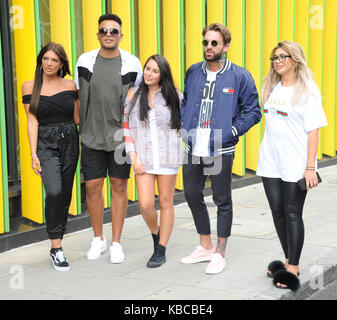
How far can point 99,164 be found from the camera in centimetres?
518

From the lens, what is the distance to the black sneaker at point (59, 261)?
4.93m

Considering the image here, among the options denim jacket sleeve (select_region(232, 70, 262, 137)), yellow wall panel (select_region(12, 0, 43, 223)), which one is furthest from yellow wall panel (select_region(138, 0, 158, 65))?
denim jacket sleeve (select_region(232, 70, 262, 137))

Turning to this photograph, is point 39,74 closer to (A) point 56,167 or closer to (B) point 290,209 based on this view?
(A) point 56,167

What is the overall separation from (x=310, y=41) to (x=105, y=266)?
8386mm

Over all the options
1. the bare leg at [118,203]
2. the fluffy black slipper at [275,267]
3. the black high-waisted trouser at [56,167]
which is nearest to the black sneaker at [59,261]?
the black high-waisted trouser at [56,167]

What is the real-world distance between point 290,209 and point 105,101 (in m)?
1.86

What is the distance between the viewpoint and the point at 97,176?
5.19m

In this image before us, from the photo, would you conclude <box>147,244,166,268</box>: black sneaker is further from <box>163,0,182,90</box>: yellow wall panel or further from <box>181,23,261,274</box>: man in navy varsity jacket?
<box>163,0,182,90</box>: yellow wall panel

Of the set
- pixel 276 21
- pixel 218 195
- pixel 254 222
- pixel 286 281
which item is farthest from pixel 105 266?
pixel 276 21

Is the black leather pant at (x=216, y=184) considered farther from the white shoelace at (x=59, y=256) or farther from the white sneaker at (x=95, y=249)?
the white shoelace at (x=59, y=256)

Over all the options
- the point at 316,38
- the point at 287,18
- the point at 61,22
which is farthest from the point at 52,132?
the point at 316,38

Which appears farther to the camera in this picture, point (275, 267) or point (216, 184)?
point (216, 184)

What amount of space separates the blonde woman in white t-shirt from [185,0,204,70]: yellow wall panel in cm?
438
